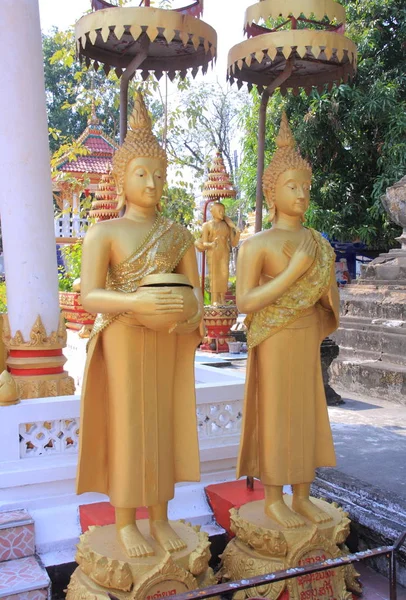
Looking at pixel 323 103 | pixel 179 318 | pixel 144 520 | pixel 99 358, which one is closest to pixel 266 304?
pixel 179 318

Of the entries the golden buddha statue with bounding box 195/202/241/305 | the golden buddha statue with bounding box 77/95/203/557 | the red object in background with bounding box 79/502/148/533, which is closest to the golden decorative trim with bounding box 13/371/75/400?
the red object in background with bounding box 79/502/148/533

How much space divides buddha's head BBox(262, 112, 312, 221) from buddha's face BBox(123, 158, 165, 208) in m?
0.53

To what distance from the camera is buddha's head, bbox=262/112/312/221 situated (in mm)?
2635

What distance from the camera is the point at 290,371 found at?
8.55 feet

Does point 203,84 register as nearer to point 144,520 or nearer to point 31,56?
point 31,56

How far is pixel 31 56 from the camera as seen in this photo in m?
3.94

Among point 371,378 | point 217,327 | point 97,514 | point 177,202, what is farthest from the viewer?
point 217,327

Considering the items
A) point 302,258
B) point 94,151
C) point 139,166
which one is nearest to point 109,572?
point 302,258

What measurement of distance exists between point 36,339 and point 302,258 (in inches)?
83.8

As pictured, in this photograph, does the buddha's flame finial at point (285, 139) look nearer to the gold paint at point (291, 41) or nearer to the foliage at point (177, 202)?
the gold paint at point (291, 41)

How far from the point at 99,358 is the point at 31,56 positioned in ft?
7.95

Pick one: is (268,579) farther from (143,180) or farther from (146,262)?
(143,180)

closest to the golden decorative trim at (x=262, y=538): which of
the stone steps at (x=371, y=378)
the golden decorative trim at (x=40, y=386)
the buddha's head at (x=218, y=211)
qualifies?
the golden decorative trim at (x=40, y=386)

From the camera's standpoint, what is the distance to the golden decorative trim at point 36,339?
13.0 ft
